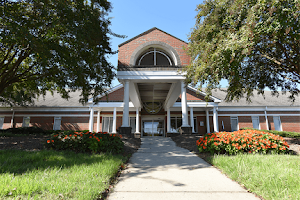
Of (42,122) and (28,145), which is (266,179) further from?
(42,122)

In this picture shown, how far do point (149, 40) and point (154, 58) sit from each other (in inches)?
55.3

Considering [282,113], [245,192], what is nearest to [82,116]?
[245,192]

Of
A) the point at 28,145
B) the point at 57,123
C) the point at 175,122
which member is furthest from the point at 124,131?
the point at 57,123

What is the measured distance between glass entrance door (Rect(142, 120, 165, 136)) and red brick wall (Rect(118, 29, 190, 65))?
12.5 meters

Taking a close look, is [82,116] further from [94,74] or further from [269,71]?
[269,71]

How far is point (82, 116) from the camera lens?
2209 cm

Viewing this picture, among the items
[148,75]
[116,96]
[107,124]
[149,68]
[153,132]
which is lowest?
[153,132]

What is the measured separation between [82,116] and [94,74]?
15315 mm

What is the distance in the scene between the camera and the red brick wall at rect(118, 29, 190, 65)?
40.1 ft

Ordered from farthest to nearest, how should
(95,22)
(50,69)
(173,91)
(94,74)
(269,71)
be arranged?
(173,91) → (269,71) → (94,74) → (50,69) → (95,22)

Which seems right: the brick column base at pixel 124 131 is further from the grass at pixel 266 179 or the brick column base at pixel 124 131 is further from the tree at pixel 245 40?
the grass at pixel 266 179

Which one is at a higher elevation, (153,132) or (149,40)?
(149,40)

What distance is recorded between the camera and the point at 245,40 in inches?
201

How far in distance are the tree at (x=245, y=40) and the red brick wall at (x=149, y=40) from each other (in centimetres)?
333
